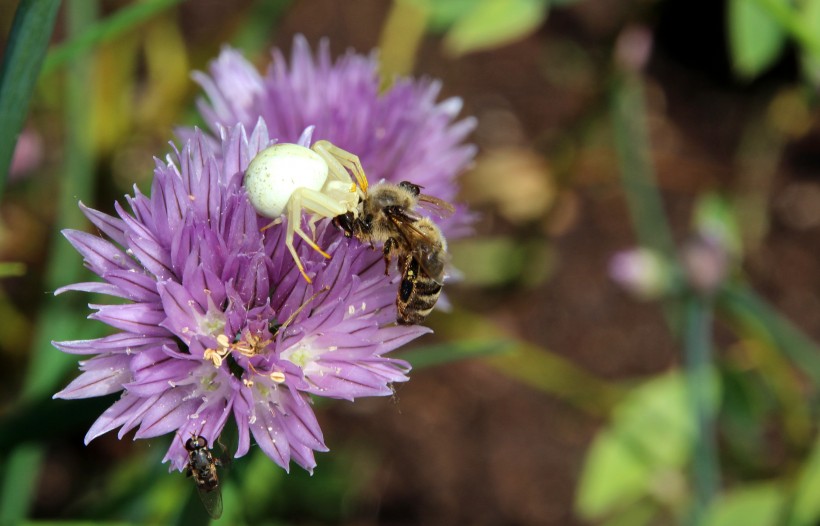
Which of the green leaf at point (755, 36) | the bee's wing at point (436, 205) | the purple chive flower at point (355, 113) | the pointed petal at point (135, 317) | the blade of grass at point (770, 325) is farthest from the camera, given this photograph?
the blade of grass at point (770, 325)

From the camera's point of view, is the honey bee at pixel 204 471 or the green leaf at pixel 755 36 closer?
the honey bee at pixel 204 471

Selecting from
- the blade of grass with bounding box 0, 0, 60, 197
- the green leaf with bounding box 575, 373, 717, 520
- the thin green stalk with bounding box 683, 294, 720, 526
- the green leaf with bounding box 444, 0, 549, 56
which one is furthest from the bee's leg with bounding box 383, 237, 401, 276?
the green leaf with bounding box 575, 373, 717, 520

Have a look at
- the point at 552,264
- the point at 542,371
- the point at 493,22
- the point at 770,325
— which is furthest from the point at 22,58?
the point at 552,264

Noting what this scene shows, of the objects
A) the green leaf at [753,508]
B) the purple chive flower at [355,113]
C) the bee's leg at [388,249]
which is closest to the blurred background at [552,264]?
the green leaf at [753,508]

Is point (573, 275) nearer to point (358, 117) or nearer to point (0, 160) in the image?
point (358, 117)

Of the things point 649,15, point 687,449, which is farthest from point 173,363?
point 649,15

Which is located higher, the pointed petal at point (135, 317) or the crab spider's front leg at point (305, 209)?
the crab spider's front leg at point (305, 209)

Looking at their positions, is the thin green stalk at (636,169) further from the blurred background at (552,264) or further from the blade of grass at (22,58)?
the blade of grass at (22,58)
